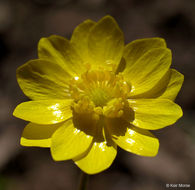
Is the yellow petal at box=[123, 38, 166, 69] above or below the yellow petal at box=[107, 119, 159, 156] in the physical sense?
above

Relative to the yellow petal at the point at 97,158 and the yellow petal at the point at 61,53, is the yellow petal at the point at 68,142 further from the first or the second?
the yellow petal at the point at 61,53

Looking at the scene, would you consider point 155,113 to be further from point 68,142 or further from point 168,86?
point 68,142

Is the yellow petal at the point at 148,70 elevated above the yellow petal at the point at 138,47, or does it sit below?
below

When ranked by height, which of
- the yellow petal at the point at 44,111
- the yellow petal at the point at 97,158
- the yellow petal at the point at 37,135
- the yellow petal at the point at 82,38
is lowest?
the yellow petal at the point at 97,158

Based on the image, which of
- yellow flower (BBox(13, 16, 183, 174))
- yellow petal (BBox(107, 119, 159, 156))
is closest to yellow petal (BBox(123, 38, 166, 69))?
yellow flower (BBox(13, 16, 183, 174))

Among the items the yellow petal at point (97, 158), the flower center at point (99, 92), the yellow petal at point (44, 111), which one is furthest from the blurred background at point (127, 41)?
the yellow petal at point (97, 158)

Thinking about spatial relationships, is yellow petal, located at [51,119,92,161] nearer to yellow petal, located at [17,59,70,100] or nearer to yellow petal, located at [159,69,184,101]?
yellow petal, located at [17,59,70,100]

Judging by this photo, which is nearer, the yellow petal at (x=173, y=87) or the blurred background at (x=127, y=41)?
the yellow petal at (x=173, y=87)
